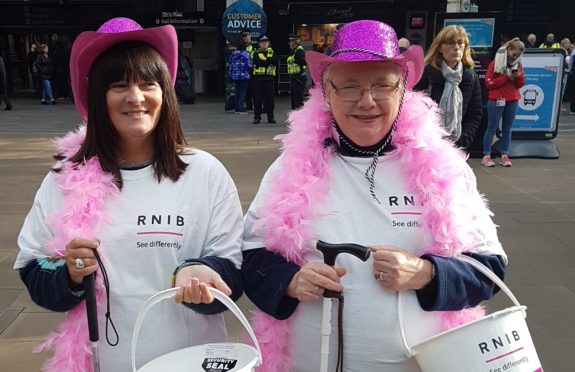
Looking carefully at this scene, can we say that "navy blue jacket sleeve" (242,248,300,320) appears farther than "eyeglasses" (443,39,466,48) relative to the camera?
No

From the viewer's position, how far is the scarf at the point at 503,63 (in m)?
7.22

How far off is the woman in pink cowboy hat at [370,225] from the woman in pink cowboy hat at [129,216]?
0.56 ft

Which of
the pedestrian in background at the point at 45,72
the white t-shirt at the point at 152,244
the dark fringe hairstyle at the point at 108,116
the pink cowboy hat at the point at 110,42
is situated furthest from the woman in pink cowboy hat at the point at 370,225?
the pedestrian in background at the point at 45,72

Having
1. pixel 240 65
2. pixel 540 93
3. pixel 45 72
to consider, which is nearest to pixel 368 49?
pixel 540 93

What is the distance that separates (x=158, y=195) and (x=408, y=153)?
762 mm

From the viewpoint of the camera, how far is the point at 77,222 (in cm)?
168

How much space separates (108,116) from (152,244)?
16.2 inches

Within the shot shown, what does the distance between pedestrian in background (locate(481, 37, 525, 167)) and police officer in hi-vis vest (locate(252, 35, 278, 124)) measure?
4.98 metres

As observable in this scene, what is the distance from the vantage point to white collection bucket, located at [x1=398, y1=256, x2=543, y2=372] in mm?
1382

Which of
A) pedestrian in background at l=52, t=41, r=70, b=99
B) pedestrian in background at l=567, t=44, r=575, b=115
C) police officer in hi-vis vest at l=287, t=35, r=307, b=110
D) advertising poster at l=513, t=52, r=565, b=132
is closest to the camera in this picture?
advertising poster at l=513, t=52, r=565, b=132

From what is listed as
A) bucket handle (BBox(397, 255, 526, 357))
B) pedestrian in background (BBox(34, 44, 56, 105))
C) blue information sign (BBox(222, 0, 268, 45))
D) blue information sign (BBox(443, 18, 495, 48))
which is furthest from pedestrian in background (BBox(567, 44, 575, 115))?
bucket handle (BBox(397, 255, 526, 357))

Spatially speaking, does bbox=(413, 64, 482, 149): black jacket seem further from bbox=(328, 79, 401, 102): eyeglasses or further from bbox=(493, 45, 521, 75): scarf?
bbox=(328, 79, 401, 102): eyeglasses

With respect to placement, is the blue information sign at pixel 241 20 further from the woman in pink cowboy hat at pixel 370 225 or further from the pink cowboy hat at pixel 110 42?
the woman in pink cowboy hat at pixel 370 225

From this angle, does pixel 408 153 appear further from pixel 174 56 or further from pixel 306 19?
pixel 306 19
